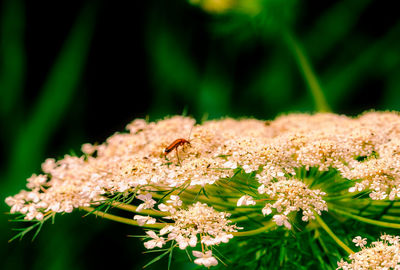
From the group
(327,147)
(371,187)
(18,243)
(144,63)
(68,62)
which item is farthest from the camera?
(144,63)

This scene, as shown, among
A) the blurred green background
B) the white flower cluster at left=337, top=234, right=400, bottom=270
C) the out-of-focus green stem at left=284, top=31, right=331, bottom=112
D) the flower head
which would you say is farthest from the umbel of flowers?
the blurred green background

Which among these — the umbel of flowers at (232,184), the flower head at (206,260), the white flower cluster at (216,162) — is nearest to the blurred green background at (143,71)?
the white flower cluster at (216,162)

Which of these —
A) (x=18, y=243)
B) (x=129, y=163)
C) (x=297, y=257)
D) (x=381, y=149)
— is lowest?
(x=297, y=257)

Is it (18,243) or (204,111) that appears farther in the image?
(204,111)

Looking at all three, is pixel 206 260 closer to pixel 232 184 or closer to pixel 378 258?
pixel 232 184

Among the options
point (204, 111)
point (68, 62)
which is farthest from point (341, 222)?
point (68, 62)

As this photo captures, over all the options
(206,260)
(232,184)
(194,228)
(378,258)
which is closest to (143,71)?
(232,184)

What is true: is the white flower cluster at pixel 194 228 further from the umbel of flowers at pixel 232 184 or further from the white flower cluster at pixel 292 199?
the white flower cluster at pixel 292 199

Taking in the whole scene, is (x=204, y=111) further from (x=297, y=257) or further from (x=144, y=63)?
(x=297, y=257)
